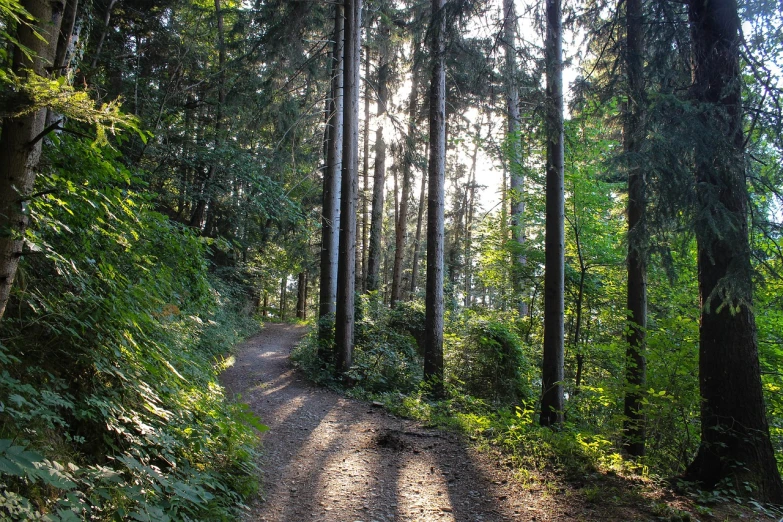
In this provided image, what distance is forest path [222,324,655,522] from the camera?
169 inches

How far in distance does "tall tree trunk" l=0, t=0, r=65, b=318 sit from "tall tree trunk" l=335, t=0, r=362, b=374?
26.0 ft

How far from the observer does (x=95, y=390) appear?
323 cm

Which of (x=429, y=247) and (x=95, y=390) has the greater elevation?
(x=429, y=247)

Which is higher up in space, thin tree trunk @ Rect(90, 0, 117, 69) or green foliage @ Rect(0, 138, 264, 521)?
Answer: thin tree trunk @ Rect(90, 0, 117, 69)

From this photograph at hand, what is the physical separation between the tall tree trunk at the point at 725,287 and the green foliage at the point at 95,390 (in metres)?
4.87

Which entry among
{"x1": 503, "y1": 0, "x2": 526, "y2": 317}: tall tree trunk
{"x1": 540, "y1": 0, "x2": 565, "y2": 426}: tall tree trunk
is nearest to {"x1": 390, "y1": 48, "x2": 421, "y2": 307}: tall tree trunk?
{"x1": 503, "y1": 0, "x2": 526, "y2": 317}: tall tree trunk

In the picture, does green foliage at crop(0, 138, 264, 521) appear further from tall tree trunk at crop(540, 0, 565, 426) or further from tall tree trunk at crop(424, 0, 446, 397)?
tall tree trunk at crop(424, 0, 446, 397)

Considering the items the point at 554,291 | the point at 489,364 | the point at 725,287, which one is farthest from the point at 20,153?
the point at 489,364

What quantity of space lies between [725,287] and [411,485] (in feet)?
13.0

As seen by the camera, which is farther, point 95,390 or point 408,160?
point 408,160

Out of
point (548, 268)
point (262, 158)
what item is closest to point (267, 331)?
point (262, 158)

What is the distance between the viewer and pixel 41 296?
320cm

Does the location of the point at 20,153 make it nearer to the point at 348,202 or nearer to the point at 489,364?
the point at 348,202

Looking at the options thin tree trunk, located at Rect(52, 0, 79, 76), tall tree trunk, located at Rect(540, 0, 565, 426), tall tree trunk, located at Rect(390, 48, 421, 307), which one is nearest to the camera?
thin tree trunk, located at Rect(52, 0, 79, 76)
